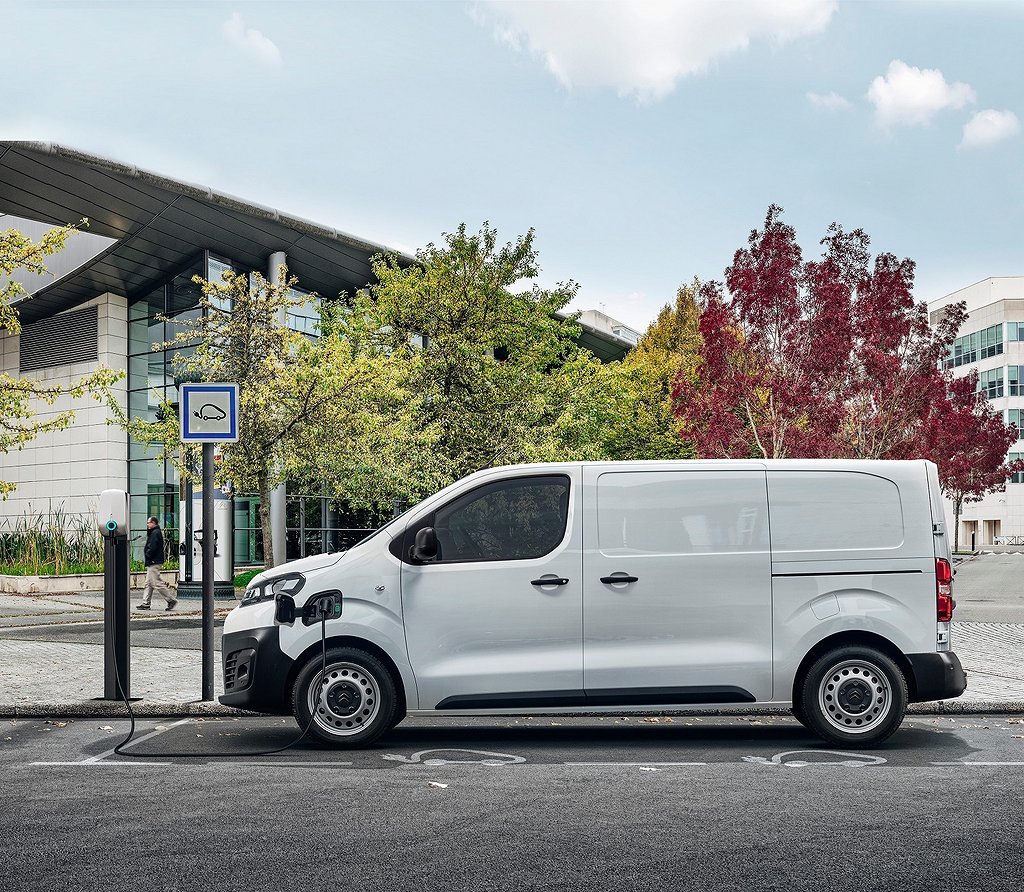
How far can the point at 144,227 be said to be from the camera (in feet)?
96.7

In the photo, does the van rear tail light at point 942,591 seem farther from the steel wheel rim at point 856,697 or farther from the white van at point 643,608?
the steel wheel rim at point 856,697

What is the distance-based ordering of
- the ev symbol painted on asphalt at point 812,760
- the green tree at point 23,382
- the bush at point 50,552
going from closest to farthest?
the ev symbol painted on asphalt at point 812,760 < the green tree at point 23,382 < the bush at point 50,552

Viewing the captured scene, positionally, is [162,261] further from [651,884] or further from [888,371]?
[651,884]

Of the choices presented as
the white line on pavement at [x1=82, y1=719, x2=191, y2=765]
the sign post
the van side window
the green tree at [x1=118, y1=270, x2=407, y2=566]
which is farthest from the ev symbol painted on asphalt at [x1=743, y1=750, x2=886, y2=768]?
Answer: the green tree at [x1=118, y1=270, x2=407, y2=566]

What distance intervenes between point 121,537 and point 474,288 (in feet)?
51.6

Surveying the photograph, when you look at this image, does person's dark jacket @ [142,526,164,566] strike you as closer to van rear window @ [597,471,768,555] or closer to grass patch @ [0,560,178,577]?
grass patch @ [0,560,178,577]

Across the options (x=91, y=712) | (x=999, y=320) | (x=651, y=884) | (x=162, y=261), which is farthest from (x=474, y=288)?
(x=999, y=320)

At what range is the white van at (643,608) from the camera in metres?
7.79

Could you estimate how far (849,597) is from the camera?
7.89 meters

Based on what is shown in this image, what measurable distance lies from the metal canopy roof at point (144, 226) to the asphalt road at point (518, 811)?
19.9m

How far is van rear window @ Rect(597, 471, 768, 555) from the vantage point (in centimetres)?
789

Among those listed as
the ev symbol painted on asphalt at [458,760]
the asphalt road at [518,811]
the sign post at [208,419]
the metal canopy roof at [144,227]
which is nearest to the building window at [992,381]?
the metal canopy roof at [144,227]

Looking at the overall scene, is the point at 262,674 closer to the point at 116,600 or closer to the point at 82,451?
the point at 116,600

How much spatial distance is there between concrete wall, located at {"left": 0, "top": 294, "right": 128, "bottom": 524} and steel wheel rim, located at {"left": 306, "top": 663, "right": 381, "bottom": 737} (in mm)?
28711
